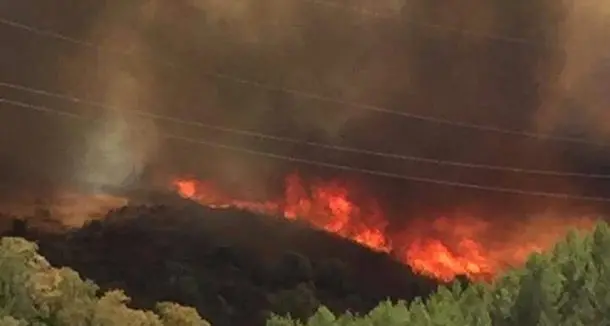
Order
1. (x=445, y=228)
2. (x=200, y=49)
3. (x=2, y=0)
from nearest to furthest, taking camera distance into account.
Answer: (x=2, y=0), (x=200, y=49), (x=445, y=228)

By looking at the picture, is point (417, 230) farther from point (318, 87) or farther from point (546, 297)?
point (546, 297)

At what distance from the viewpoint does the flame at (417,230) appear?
269 inches

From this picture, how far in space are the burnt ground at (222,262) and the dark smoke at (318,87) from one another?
0.87 feet

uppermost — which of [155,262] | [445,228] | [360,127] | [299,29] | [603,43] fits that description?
[603,43]

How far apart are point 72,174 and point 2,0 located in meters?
1.06

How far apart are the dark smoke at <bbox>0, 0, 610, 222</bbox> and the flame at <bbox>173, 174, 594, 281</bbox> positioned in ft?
0.34

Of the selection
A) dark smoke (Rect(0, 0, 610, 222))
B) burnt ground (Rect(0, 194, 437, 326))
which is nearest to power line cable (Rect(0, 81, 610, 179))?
dark smoke (Rect(0, 0, 610, 222))

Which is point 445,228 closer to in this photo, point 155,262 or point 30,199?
point 155,262

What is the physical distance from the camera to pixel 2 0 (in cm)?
625

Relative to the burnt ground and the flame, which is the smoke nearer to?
the flame

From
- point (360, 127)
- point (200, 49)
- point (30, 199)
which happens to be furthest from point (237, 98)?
point (30, 199)

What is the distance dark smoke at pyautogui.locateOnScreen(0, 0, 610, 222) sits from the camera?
6.38 metres

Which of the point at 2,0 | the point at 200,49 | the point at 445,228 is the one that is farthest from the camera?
the point at 445,228

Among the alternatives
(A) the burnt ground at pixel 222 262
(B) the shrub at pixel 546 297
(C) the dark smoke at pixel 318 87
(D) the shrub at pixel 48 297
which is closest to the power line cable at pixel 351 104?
(C) the dark smoke at pixel 318 87
